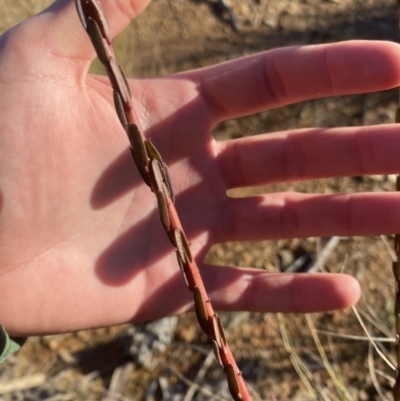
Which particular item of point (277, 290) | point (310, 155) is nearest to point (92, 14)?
point (310, 155)

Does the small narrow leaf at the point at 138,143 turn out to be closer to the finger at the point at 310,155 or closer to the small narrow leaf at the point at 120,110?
the small narrow leaf at the point at 120,110

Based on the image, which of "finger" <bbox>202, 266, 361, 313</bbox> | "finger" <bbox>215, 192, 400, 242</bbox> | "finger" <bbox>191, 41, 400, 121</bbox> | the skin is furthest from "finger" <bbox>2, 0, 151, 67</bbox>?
"finger" <bbox>202, 266, 361, 313</bbox>

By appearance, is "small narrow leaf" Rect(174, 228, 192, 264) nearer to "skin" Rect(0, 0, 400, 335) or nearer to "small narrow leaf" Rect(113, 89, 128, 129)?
"small narrow leaf" Rect(113, 89, 128, 129)

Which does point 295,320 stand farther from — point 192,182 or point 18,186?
point 18,186

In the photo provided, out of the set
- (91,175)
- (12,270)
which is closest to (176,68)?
(91,175)

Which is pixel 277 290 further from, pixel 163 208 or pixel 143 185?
pixel 163 208

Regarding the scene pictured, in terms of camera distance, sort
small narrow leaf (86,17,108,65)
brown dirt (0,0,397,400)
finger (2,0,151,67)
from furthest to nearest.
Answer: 1. brown dirt (0,0,397,400)
2. finger (2,0,151,67)
3. small narrow leaf (86,17,108,65)

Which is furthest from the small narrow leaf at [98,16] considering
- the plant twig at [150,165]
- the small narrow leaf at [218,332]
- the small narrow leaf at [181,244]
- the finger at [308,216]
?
the finger at [308,216]
